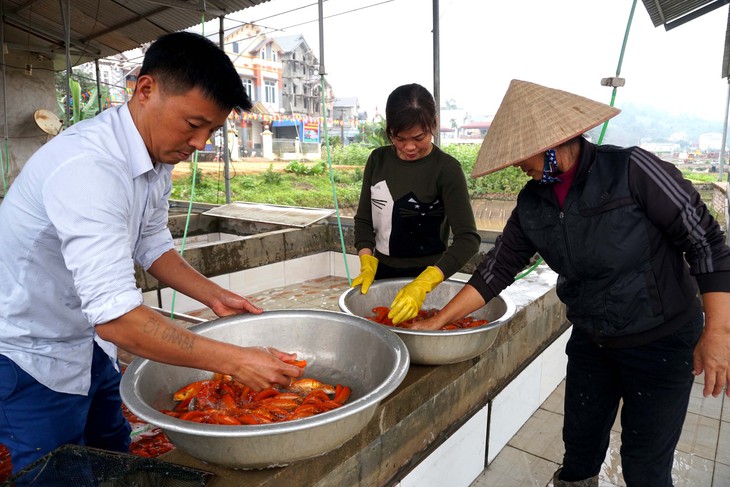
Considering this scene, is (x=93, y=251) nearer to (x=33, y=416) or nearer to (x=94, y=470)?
(x=94, y=470)

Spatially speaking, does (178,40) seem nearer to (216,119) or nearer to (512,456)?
(216,119)

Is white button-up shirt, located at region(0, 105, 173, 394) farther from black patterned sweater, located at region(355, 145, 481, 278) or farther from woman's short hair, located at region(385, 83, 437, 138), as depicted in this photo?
black patterned sweater, located at region(355, 145, 481, 278)

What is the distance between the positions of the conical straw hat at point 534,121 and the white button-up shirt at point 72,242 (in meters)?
1.10

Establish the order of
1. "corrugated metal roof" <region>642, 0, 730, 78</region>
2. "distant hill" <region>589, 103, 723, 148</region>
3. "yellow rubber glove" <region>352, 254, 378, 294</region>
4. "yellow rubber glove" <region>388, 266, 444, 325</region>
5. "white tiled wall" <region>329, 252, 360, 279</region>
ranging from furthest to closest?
"white tiled wall" <region>329, 252, 360, 279</region> → "distant hill" <region>589, 103, 723, 148</region> → "corrugated metal roof" <region>642, 0, 730, 78</region> → "yellow rubber glove" <region>352, 254, 378, 294</region> → "yellow rubber glove" <region>388, 266, 444, 325</region>

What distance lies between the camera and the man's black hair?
3.86 feet

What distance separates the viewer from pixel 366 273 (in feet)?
7.84

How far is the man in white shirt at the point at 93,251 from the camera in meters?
1.04

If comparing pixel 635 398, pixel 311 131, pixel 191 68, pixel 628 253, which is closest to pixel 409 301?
pixel 628 253

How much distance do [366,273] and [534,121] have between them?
3.61ft

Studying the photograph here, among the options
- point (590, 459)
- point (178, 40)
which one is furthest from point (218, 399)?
point (590, 459)

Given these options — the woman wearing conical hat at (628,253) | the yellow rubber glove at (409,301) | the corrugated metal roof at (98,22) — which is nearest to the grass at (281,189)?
the corrugated metal roof at (98,22)

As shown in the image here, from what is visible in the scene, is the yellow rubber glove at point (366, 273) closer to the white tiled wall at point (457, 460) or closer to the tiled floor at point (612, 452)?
the white tiled wall at point (457, 460)

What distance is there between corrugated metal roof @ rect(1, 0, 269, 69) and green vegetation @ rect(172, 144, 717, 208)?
25.1ft

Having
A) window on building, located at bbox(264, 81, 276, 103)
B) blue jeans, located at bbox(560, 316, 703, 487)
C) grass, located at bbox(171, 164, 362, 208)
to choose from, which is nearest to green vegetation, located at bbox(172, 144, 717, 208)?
grass, located at bbox(171, 164, 362, 208)
